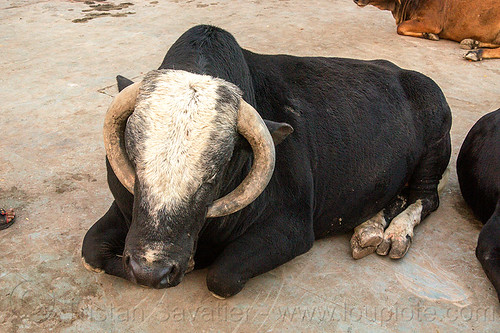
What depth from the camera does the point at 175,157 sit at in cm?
240

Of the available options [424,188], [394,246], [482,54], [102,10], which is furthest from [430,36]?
[394,246]

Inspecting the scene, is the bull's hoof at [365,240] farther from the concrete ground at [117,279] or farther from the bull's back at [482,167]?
the bull's back at [482,167]

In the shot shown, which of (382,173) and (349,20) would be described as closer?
(382,173)

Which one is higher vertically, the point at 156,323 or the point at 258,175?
the point at 258,175

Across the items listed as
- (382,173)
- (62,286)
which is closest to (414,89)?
(382,173)

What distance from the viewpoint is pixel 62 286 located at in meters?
3.12

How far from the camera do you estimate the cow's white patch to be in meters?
2.41

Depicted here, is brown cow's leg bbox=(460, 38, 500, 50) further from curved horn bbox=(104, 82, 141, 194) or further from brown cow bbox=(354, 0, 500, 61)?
curved horn bbox=(104, 82, 141, 194)

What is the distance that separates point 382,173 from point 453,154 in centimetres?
138

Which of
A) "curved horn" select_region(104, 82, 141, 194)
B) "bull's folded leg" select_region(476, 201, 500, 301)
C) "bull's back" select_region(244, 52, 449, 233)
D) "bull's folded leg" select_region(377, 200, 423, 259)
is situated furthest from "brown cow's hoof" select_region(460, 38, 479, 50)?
"curved horn" select_region(104, 82, 141, 194)

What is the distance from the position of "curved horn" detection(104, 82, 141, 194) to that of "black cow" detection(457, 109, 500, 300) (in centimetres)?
211

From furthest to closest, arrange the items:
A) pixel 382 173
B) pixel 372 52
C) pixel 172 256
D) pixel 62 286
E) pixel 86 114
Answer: pixel 372 52, pixel 86 114, pixel 382 173, pixel 62 286, pixel 172 256

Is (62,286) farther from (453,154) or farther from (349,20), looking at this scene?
(349,20)

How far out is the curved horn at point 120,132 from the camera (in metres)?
2.63
